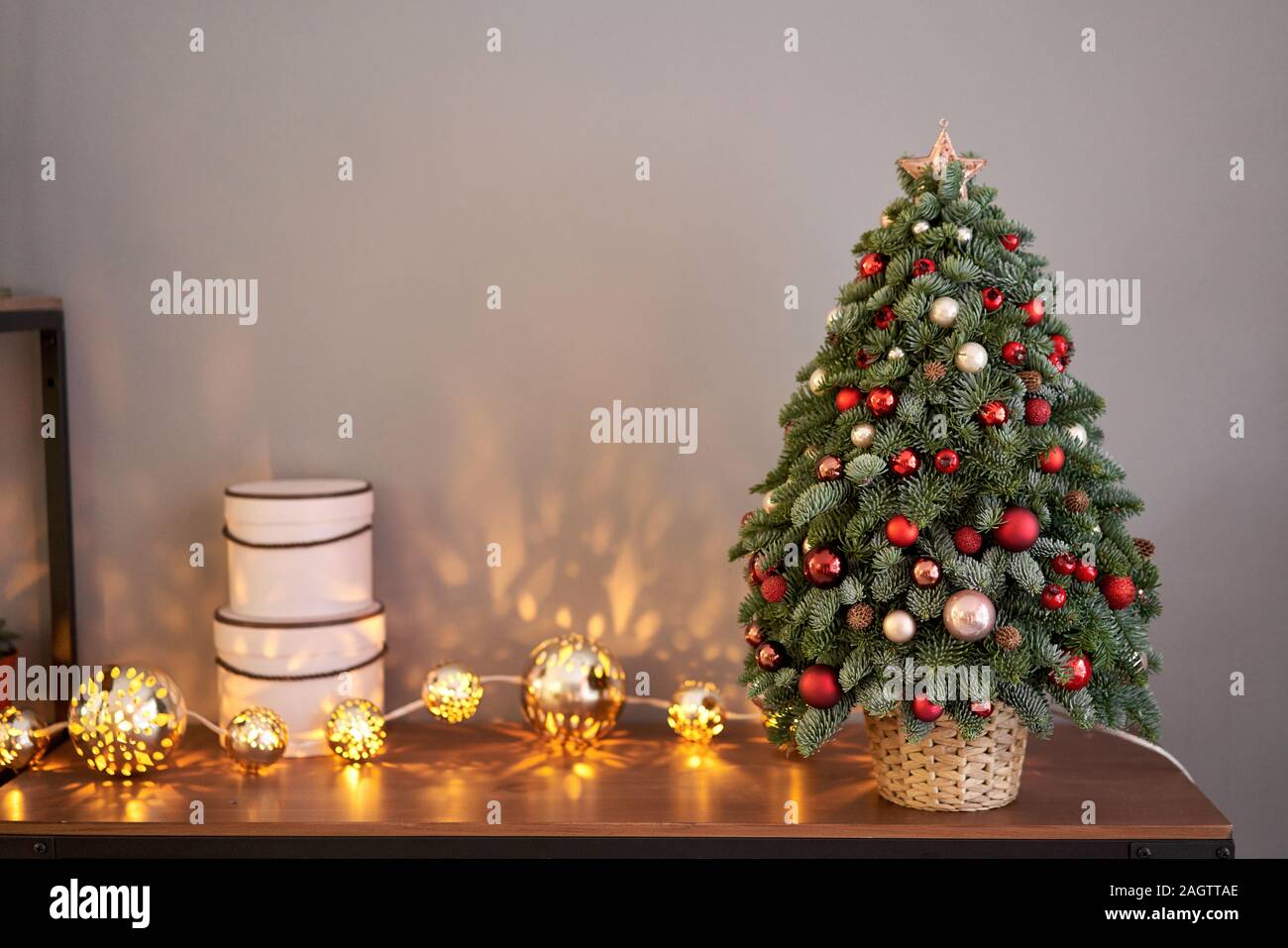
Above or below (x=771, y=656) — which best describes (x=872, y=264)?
above

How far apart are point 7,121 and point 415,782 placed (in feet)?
3.92

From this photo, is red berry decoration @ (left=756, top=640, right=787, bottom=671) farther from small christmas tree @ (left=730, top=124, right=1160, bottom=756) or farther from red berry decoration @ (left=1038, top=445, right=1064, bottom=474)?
red berry decoration @ (left=1038, top=445, right=1064, bottom=474)

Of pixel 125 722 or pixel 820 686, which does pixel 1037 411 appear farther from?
pixel 125 722

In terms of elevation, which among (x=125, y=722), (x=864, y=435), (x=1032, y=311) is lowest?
(x=125, y=722)

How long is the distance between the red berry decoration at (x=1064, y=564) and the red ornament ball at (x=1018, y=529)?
4 cm

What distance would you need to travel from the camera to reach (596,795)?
154 cm

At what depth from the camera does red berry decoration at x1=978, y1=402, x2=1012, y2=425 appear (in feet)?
4.49

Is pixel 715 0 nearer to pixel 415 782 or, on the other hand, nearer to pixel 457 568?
pixel 457 568

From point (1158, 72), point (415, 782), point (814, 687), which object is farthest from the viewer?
point (1158, 72)

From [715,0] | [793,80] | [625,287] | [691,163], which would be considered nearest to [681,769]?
[625,287]

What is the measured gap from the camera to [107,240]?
1.81 metres

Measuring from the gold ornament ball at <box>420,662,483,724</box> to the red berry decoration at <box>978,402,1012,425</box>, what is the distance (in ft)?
2.80

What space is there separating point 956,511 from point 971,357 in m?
0.19

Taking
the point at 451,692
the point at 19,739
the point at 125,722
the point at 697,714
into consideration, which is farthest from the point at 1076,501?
the point at 19,739
